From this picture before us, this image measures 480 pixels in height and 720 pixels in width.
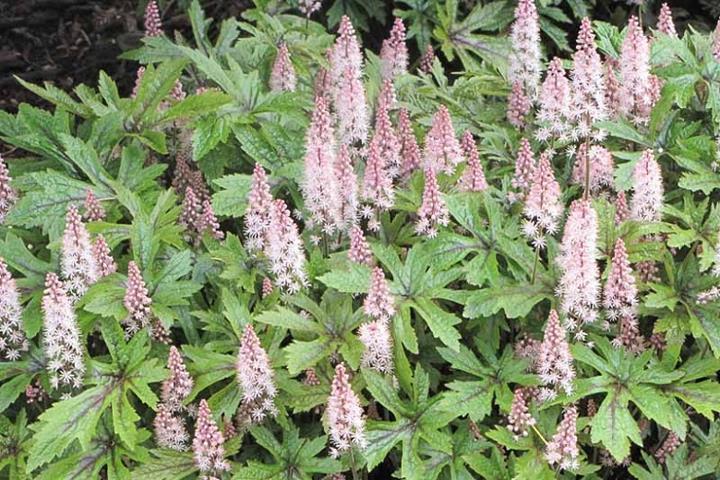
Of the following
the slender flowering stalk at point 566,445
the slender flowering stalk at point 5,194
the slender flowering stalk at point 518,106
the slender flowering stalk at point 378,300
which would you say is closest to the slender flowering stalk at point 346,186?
the slender flowering stalk at point 378,300

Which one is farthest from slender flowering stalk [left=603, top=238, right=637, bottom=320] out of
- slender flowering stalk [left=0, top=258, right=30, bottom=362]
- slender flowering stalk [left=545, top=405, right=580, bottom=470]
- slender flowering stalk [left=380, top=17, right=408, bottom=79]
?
slender flowering stalk [left=0, top=258, right=30, bottom=362]

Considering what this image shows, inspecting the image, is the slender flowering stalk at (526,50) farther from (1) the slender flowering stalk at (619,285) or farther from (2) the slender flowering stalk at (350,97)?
(1) the slender flowering stalk at (619,285)

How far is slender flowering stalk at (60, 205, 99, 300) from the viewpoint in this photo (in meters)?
3.74

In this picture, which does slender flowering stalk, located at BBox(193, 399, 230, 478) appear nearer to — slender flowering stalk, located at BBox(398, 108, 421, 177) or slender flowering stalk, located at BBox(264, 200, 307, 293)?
slender flowering stalk, located at BBox(264, 200, 307, 293)

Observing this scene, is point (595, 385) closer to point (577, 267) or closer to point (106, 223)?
point (577, 267)

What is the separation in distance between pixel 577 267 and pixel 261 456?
4.49ft

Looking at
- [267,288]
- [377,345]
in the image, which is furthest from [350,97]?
[377,345]

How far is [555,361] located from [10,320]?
195 cm

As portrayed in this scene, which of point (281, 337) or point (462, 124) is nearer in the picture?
point (281, 337)

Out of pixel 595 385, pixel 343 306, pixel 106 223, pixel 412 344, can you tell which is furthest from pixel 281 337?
pixel 595 385

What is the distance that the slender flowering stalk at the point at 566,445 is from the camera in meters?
3.48

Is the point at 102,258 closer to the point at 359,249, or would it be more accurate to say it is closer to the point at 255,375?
the point at 255,375

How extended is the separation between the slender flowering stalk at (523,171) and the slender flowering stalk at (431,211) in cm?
34

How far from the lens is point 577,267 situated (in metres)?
3.65
